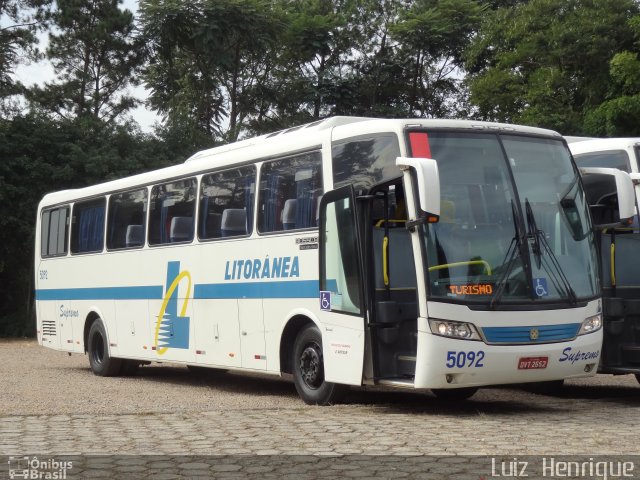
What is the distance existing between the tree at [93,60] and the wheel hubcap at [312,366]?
30.0 metres

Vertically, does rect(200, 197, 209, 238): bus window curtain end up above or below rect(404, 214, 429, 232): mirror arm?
above

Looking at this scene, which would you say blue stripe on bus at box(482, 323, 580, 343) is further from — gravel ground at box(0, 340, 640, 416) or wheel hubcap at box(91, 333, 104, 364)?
wheel hubcap at box(91, 333, 104, 364)

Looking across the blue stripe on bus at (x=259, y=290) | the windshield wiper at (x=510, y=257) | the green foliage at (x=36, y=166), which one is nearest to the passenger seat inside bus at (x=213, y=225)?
the blue stripe on bus at (x=259, y=290)

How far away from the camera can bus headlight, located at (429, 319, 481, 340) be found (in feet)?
38.4

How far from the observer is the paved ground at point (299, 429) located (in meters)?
8.73

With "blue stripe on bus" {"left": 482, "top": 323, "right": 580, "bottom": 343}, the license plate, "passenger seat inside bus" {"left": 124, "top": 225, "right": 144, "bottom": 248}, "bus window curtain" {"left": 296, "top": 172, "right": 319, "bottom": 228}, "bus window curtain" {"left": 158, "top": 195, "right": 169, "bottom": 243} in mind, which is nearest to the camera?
"blue stripe on bus" {"left": 482, "top": 323, "right": 580, "bottom": 343}

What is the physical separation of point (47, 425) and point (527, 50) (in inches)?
1194

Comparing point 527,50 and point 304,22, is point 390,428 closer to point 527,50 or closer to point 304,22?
point 527,50

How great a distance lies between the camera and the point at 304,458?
8992mm

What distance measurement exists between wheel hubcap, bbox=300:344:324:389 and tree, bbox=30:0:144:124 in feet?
98.5

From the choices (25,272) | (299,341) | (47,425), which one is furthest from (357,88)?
(47,425)

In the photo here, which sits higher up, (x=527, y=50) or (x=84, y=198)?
(x=527, y=50)

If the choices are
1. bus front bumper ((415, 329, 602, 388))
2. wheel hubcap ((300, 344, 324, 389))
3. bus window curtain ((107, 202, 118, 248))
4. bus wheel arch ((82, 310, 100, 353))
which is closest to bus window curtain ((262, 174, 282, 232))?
wheel hubcap ((300, 344, 324, 389))

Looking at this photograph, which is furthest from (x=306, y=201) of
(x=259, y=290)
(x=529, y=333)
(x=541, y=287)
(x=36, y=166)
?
(x=36, y=166)
